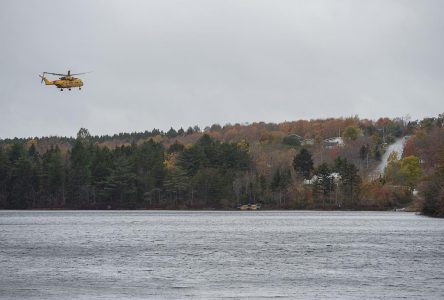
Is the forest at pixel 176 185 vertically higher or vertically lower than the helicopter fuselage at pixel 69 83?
lower

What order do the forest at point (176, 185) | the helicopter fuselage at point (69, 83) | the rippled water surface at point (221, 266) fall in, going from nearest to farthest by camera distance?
the rippled water surface at point (221, 266)
the helicopter fuselage at point (69, 83)
the forest at point (176, 185)

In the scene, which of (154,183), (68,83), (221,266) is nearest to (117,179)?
(154,183)

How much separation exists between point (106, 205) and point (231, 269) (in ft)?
473

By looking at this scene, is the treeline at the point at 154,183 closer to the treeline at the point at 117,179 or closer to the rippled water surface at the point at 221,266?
the treeline at the point at 117,179

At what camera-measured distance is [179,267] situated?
5131 cm

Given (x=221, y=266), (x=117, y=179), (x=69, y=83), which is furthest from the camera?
(x=117, y=179)

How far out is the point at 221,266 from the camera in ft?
170

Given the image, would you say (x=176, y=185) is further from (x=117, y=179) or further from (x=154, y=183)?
(x=117, y=179)

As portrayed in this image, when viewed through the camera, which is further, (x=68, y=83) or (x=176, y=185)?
(x=176, y=185)

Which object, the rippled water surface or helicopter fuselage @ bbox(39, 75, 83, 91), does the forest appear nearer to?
helicopter fuselage @ bbox(39, 75, 83, 91)

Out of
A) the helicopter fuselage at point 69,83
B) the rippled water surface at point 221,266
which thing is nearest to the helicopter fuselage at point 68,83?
the helicopter fuselage at point 69,83

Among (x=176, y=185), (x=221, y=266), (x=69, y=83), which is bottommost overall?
(x=221, y=266)

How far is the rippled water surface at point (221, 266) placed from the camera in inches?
1593

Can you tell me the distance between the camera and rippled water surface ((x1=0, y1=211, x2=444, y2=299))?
4047 cm
